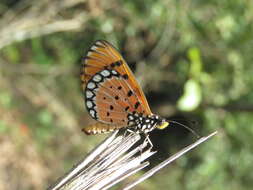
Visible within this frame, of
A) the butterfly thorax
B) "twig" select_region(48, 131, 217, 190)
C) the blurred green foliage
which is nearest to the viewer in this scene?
"twig" select_region(48, 131, 217, 190)

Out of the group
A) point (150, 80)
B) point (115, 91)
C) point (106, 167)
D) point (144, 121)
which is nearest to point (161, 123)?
point (144, 121)

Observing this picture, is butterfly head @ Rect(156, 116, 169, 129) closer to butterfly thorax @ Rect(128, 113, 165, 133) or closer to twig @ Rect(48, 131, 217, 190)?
butterfly thorax @ Rect(128, 113, 165, 133)

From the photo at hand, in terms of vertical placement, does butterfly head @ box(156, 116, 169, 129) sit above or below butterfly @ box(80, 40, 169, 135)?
below

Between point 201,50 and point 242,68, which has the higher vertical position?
point 201,50

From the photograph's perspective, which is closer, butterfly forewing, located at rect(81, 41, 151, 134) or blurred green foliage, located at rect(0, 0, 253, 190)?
butterfly forewing, located at rect(81, 41, 151, 134)

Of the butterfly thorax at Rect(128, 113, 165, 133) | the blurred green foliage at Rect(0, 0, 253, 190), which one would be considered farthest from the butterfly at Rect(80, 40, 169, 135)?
the blurred green foliage at Rect(0, 0, 253, 190)

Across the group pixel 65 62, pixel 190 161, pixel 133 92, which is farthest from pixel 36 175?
pixel 133 92

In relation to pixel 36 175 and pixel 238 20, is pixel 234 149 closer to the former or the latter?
pixel 238 20

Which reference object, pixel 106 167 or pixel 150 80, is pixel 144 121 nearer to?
pixel 106 167
